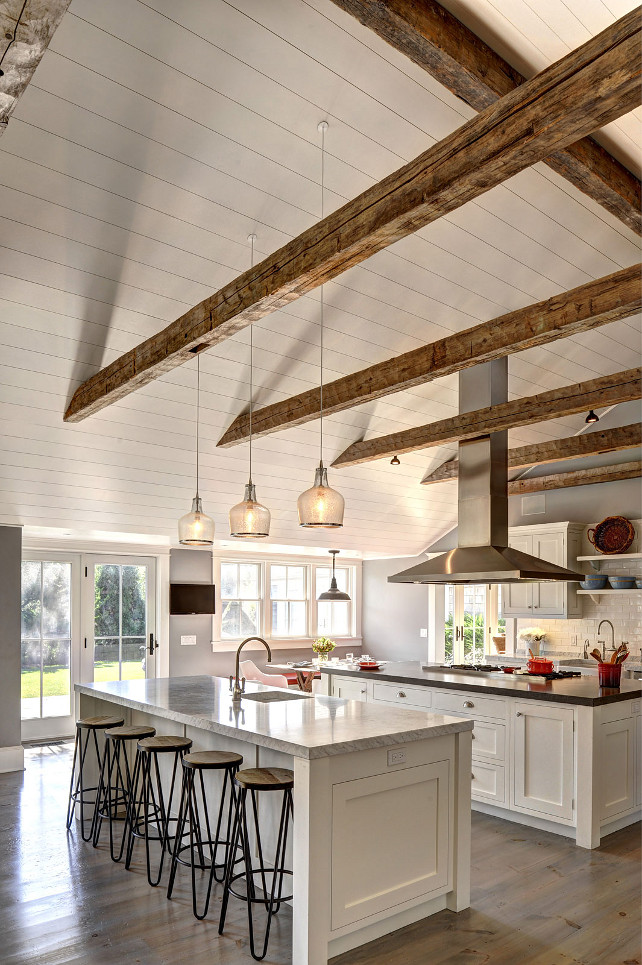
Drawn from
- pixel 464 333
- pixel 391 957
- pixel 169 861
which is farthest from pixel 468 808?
pixel 464 333

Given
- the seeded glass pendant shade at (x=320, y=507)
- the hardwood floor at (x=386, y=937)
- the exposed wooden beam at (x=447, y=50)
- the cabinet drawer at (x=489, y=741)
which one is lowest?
the hardwood floor at (x=386, y=937)

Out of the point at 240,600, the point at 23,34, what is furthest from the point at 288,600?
the point at 23,34

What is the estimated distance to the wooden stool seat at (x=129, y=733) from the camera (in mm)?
4207

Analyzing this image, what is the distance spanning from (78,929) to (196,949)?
0.56 meters

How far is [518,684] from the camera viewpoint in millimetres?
4883

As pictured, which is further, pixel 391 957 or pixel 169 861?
pixel 169 861

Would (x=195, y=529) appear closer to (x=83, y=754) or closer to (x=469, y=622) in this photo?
(x=83, y=754)

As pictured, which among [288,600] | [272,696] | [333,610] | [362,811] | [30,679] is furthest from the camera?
[333,610]

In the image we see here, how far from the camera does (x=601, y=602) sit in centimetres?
744

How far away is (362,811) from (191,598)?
5.42 metres

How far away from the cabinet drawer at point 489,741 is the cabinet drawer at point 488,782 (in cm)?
6

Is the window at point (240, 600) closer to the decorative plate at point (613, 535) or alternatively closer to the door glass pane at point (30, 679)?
the door glass pane at point (30, 679)

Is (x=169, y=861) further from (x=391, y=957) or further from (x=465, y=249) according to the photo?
(x=465, y=249)

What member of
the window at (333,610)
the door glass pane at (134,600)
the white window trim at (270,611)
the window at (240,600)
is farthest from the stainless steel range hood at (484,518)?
the window at (333,610)
